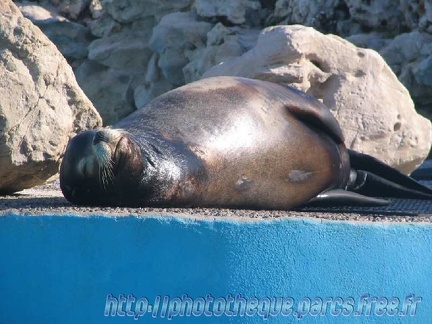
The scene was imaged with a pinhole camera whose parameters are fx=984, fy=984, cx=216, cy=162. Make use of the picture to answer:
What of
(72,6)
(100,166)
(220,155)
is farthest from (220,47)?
(100,166)

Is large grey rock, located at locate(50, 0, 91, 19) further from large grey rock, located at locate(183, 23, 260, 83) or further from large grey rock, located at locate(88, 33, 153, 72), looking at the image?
large grey rock, located at locate(183, 23, 260, 83)

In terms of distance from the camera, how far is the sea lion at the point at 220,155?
414cm

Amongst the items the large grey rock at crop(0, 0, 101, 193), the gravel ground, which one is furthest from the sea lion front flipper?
the large grey rock at crop(0, 0, 101, 193)

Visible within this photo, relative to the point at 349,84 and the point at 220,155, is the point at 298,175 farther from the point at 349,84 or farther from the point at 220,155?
the point at 349,84

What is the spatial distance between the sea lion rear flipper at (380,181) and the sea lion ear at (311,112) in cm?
49

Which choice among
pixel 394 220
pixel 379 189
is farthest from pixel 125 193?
pixel 379 189

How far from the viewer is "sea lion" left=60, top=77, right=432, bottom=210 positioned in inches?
163

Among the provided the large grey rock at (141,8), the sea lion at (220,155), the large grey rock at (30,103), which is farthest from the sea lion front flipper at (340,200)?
the large grey rock at (141,8)

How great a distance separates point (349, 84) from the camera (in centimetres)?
668

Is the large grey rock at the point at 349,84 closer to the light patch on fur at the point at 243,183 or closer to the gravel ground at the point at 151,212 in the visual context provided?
the light patch on fur at the point at 243,183

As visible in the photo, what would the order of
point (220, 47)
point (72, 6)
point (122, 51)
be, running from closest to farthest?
point (220, 47)
point (122, 51)
point (72, 6)

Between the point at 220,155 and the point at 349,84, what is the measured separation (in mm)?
2256

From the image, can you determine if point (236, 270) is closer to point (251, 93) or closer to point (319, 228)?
point (319, 228)

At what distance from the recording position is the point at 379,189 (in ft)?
20.5
